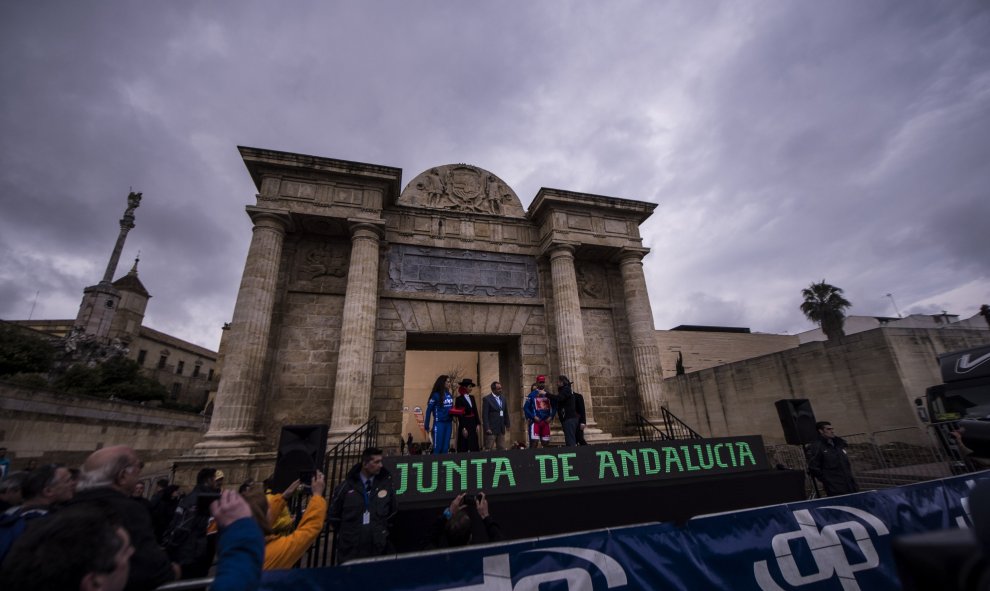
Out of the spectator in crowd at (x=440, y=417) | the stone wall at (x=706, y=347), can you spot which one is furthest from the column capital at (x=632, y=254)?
the stone wall at (x=706, y=347)

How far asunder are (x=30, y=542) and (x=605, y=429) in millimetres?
11411

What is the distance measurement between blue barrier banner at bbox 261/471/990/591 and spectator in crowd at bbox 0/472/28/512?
7.24 ft

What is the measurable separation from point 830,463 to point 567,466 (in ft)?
13.8

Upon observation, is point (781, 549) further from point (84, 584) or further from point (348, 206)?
point (348, 206)

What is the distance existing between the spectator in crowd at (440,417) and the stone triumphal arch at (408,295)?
6.45 ft

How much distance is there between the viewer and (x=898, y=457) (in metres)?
11.4

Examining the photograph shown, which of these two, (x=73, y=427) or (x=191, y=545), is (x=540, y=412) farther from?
(x=73, y=427)

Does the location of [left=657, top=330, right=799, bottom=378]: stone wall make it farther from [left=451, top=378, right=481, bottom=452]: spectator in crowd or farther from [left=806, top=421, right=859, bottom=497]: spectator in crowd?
[left=451, top=378, right=481, bottom=452]: spectator in crowd

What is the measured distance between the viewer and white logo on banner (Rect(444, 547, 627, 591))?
8.92 feet

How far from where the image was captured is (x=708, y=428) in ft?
63.8

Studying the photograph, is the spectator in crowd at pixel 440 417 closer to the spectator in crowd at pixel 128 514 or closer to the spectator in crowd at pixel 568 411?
the spectator in crowd at pixel 568 411

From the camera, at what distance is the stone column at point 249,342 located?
28.0ft

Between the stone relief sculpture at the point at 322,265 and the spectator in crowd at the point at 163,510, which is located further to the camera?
the stone relief sculpture at the point at 322,265

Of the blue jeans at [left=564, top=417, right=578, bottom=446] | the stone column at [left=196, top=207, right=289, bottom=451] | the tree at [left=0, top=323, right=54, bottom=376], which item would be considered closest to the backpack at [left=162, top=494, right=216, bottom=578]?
the stone column at [left=196, top=207, right=289, bottom=451]
